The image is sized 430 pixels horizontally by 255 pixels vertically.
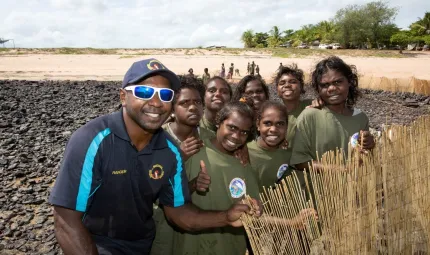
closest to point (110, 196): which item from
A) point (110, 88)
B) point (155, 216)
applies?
point (155, 216)

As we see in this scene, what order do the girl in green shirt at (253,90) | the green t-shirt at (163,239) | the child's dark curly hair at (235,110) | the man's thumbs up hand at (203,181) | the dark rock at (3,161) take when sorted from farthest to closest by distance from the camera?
the dark rock at (3,161) → the girl in green shirt at (253,90) → the child's dark curly hair at (235,110) → the green t-shirt at (163,239) → the man's thumbs up hand at (203,181)

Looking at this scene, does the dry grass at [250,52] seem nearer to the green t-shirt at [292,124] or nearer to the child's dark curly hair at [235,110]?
the green t-shirt at [292,124]

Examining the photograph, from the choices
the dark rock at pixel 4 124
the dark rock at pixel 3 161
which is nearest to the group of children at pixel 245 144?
the dark rock at pixel 3 161

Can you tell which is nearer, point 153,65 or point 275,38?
point 153,65

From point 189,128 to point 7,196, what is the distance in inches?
154

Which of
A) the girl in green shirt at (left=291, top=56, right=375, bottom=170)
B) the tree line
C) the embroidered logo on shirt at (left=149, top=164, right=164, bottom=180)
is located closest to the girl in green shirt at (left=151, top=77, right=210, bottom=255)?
the embroidered logo on shirt at (left=149, top=164, right=164, bottom=180)

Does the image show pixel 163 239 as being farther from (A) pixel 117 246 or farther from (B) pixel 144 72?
(B) pixel 144 72

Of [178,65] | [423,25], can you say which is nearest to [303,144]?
[178,65]

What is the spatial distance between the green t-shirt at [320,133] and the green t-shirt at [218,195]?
0.50m

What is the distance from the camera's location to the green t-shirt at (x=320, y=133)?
308 centimetres

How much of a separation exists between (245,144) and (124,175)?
1.17m

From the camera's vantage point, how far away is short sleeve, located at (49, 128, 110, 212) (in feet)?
6.63

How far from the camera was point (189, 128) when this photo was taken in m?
3.40

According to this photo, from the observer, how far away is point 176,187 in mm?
2490
